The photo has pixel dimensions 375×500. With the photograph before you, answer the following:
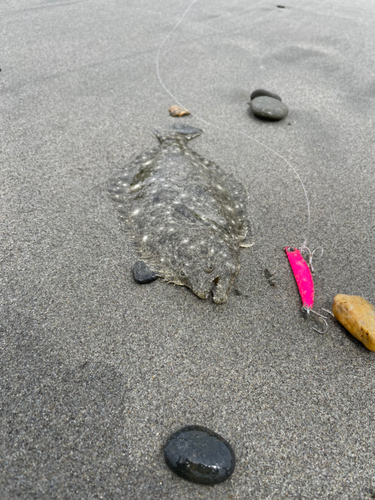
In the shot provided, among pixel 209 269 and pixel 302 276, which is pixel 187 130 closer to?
pixel 209 269

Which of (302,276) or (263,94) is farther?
(263,94)

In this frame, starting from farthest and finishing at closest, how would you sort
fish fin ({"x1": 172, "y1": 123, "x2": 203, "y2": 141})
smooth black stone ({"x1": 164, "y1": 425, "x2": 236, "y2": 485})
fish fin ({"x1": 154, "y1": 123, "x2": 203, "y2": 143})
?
fish fin ({"x1": 172, "y1": 123, "x2": 203, "y2": 141}), fish fin ({"x1": 154, "y1": 123, "x2": 203, "y2": 143}), smooth black stone ({"x1": 164, "y1": 425, "x2": 236, "y2": 485})

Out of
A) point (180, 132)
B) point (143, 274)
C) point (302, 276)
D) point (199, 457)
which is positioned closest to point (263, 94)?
point (180, 132)

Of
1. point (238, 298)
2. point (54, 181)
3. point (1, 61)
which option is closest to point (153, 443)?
point (238, 298)

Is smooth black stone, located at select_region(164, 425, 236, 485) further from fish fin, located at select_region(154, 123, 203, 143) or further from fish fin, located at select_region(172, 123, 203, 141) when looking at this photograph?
fish fin, located at select_region(172, 123, 203, 141)

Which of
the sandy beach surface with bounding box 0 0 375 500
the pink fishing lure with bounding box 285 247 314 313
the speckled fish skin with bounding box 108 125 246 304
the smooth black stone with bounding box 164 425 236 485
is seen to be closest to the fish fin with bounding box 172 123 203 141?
the sandy beach surface with bounding box 0 0 375 500

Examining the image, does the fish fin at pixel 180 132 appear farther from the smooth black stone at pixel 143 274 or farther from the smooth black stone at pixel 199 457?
the smooth black stone at pixel 199 457
